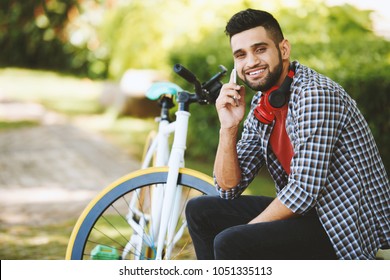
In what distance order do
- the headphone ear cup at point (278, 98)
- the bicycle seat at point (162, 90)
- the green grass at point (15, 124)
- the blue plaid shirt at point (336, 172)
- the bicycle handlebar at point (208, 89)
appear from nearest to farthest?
the blue plaid shirt at point (336, 172)
the headphone ear cup at point (278, 98)
the bicycle handlebar at point (208, 89)
the bicycle seat at point (162, 90)
the green grass at point (15, 124)

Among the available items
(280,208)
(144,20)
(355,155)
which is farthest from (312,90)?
(144,20)

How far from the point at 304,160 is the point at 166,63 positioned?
5.18 meters

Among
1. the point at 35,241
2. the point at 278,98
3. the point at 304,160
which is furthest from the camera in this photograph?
the point at 35,241

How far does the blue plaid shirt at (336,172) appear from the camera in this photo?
6.89ft

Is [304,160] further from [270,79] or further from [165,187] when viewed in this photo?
[165,187]

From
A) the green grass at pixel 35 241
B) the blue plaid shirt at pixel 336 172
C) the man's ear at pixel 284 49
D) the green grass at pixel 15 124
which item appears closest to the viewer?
the blue plaid shirt at pixel 336 172

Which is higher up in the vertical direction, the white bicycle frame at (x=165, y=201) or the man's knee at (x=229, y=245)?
the white bicycle frame at (x=165, y=201)

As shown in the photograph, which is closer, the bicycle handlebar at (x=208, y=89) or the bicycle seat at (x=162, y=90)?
the bicycle handlebar at (x=208, y=89)

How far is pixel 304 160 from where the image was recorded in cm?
210

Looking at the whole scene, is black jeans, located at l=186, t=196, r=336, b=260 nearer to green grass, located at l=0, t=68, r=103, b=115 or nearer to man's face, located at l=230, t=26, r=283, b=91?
man's face, located at l=230, t=26, r=283, b=91

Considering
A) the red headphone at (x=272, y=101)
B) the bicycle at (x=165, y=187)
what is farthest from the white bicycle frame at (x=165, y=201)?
the red headphone at (x=272, y=101)

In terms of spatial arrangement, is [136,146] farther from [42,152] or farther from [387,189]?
[387,189]

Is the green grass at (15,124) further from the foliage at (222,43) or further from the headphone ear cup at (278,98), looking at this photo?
the headphone ear cup at (278,98)

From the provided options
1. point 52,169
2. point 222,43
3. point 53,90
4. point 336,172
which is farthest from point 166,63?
point 53,90
